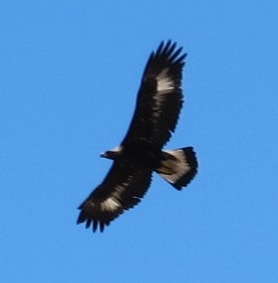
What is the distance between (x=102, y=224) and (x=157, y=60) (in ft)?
9.81

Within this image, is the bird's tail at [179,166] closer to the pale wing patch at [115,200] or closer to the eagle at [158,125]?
the eagle at [158,125]

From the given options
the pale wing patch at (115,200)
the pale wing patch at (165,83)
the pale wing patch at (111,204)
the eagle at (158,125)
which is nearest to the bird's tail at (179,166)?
the eagle at (158,125)

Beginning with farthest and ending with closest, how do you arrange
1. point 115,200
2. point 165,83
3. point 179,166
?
point 115,200
point 179,166
point 165,83

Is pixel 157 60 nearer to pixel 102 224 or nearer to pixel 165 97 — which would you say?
pixel 165 97

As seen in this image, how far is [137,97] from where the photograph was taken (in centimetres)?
2417

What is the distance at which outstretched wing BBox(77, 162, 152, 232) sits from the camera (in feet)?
82.4

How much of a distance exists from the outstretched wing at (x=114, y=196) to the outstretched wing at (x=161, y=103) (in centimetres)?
108

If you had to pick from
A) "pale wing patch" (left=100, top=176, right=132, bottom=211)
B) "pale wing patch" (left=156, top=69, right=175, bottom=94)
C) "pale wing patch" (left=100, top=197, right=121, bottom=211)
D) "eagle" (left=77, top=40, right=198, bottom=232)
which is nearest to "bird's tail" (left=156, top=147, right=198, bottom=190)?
"eagle" (left=77, top=40, right=198, bottom=232)

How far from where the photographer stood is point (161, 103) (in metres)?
24.1

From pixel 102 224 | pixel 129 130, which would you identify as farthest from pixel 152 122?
pixel 102 224

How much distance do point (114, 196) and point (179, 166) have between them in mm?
1654

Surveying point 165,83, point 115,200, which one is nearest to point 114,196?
point 115,200

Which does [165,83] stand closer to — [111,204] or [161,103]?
[161,103]

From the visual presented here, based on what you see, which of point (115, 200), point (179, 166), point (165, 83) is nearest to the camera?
point (165, 83)
